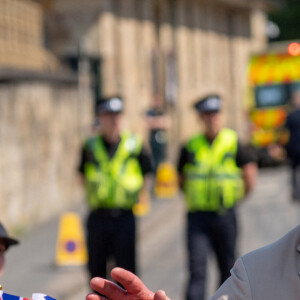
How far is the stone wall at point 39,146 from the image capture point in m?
12.6

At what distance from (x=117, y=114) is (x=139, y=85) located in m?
17.8

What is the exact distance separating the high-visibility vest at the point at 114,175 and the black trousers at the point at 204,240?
0.50 metres

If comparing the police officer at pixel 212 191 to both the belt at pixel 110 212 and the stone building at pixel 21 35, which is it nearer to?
the belt at pixel 110 212

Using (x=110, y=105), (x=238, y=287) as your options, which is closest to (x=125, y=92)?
(x=110, y=105)

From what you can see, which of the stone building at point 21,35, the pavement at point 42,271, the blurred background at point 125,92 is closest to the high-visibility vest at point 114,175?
the pavement at point 42,271

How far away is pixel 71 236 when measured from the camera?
34.0 feet

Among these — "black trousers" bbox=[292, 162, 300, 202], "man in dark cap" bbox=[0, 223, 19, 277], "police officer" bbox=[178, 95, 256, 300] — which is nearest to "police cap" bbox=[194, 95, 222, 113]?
"police officer" bbox=[178, 95, 256, 300]

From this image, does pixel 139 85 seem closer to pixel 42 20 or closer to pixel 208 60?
pixel 42 20

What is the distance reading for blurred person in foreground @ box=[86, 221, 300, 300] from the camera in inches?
103

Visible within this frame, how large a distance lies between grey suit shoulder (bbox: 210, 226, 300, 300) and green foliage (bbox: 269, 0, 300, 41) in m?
48.6

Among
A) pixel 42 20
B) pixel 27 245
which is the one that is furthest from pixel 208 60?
pixel 27 245

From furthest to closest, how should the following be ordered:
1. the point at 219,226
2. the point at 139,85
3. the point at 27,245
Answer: the point at 139,85 < the point at 27,245 < the point at 219,226

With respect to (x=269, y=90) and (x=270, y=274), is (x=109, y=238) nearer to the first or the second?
(x=270, y=274)

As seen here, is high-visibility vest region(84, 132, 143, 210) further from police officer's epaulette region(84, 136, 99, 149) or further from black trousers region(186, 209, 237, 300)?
black trousers region(186, 209, 237, 300)
